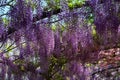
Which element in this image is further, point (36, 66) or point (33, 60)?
point (36, 66)

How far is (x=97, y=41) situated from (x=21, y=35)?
263cm

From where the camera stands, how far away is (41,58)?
739 cm

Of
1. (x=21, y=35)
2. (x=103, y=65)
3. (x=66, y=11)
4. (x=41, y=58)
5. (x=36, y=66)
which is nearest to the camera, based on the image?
(x=66, y=11)

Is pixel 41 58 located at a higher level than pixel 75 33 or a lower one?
lower

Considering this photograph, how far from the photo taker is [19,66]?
353 inches

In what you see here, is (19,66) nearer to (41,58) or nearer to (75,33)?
(41,58)

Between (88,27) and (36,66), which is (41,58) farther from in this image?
(36,66)

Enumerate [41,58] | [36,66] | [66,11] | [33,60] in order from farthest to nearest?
1. [36,66]
2. [33,60]
3. [41,58]
4. [66,11]

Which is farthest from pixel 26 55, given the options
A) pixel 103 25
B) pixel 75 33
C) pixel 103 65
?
pixel 103 65

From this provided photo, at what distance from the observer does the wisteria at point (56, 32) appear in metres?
5.84

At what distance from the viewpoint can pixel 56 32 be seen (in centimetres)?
759

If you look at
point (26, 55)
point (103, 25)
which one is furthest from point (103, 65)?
point (103, 25)

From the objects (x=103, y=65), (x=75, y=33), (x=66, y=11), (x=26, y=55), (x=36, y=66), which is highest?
(x=66, y=11)

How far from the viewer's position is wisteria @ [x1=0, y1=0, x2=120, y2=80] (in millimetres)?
5844
